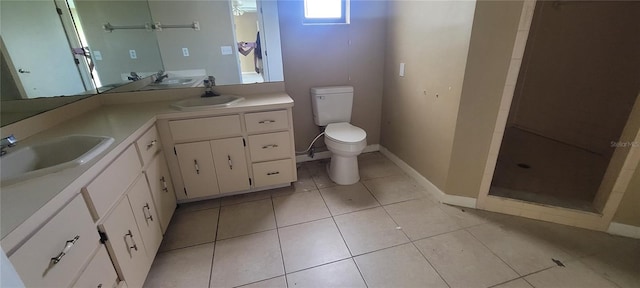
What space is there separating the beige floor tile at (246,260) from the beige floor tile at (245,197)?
0.45 meters

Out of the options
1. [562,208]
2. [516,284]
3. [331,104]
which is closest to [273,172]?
[331,104]

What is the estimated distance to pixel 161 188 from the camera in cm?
175

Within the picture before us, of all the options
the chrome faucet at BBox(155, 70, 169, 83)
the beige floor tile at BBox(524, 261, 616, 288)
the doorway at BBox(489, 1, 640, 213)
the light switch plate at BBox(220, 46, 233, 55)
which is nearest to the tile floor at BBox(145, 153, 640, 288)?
the beige floor tile at BBox(524, 261, 616, 288)

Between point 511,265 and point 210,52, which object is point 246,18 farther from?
point 511,265

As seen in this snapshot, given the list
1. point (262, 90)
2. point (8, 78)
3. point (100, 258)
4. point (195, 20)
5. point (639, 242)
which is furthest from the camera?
point (262, 90)

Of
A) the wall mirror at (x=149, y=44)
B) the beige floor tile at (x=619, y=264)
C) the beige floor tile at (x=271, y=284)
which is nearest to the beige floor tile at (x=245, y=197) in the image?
the beige floor tile at (x=271, y=284)

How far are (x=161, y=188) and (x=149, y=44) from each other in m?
1.27

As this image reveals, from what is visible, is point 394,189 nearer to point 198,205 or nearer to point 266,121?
point 266,121

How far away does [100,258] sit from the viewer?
1047mm

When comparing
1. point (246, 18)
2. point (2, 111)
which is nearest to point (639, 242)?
point (246, 18)

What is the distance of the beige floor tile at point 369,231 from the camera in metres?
1.68

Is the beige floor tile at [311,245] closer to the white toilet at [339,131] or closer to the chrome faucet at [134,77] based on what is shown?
the white toilet at [339,131]

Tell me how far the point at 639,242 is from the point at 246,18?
3.13 metres

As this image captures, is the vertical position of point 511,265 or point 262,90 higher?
point 262,90
